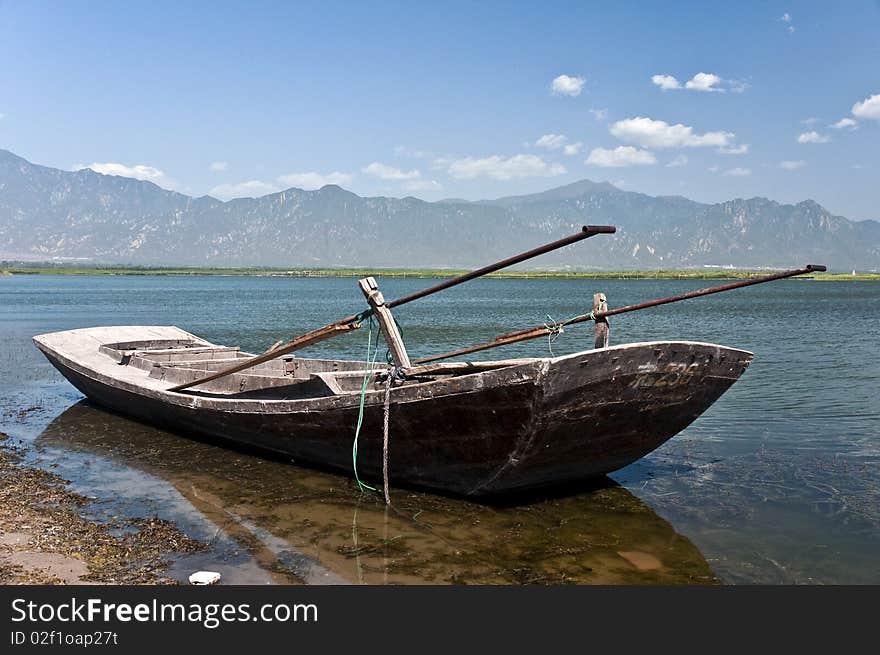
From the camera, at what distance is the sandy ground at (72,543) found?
6.86 meters

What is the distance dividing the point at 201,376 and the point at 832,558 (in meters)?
9.93

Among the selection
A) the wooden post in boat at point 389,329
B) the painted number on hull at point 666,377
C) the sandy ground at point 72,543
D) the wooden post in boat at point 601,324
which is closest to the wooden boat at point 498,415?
the painted number on hull at point 666,377

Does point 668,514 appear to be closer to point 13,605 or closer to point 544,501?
point 544,501

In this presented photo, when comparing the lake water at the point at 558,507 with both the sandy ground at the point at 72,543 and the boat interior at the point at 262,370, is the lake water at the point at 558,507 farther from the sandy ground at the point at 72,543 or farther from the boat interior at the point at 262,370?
the boat interior at the point at 262,370

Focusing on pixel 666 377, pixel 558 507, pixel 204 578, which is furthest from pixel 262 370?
pixel 666 377

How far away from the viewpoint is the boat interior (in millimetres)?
9617

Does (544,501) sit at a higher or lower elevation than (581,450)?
lower

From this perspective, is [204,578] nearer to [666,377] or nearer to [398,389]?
[398,389]

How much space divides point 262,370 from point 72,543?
655 centimetres

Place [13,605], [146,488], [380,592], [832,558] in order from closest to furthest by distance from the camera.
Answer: [13,605], [380,592], [832,558], [146,488]

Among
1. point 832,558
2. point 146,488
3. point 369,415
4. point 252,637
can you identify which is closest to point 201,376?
point 146,488

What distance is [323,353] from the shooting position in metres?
24.1

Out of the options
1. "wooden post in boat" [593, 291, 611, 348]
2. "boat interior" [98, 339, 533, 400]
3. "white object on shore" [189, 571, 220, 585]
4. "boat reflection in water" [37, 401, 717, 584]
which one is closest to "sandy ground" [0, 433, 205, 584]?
"white object on shore" [189, 571, 220, 585]

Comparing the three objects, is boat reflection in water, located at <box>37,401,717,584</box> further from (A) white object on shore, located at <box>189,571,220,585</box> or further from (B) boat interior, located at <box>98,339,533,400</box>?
(B) boat interior, located at <box>98,339,533,400</box>
